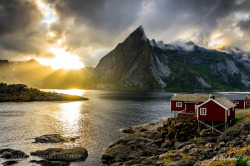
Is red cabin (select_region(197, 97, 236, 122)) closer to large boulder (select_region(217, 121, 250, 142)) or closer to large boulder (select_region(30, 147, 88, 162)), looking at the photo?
large boulder (select_region(217, 121, 250, 142))

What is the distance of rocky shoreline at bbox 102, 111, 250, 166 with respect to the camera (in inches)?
932

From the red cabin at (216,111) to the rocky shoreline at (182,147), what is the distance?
10.0 ft

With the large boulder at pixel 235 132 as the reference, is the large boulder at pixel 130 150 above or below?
below

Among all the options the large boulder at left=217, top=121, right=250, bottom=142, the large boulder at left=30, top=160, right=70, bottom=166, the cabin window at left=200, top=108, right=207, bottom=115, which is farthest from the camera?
the cabin window at left=200, top=108, right=207, bottom=115

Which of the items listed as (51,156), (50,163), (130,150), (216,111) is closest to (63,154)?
(51,156)

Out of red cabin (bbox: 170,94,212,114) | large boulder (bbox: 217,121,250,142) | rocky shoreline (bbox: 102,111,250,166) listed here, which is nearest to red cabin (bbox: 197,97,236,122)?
rocky shoreline (bbox: 102,111,250,166)

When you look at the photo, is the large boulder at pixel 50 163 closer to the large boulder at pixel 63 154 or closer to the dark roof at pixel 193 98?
the large boulder at pixel 63 154

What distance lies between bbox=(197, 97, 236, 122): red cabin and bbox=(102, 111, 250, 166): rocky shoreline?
305cm

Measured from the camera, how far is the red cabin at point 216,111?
1503 inches

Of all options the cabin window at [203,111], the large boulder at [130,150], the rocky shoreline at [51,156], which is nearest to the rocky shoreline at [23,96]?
the rocky shoreline at [51,156]

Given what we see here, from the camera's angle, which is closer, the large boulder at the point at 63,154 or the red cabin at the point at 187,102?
the large boulder at the point at 63,154

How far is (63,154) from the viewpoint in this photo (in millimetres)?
32156

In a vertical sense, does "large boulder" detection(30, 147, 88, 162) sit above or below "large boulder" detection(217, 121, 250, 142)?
below

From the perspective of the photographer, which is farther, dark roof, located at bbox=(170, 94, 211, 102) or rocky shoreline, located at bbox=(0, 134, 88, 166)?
dark roof, located at bbox=(170, 94, 211, 102)
